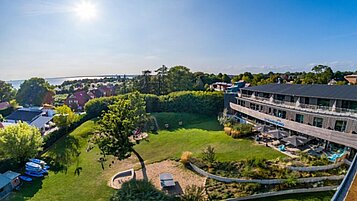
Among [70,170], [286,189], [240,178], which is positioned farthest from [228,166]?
[70,170]

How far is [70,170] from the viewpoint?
25.0 metres

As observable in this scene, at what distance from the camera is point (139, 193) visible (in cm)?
1877

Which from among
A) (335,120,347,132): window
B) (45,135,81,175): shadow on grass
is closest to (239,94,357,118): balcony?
(335,120,347,132): window

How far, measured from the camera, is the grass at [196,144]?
77.4 ft

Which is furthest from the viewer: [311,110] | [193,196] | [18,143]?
[311,110]

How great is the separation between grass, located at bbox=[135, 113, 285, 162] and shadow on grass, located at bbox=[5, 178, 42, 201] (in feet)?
37.8

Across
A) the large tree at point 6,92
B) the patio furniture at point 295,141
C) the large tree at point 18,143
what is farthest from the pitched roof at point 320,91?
the large tree at point 6,92

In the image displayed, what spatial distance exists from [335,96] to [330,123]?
4.13 metres

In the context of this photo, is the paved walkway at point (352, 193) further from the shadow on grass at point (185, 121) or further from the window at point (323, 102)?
the shadow on grass at point (185, 121)

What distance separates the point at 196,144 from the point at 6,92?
74.9 meters

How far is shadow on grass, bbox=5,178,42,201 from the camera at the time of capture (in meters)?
20.0

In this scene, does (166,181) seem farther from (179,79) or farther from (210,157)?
(179,79)

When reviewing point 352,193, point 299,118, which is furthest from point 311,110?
point 352,193

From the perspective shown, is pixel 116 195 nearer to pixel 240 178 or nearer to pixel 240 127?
pixel 240 178
